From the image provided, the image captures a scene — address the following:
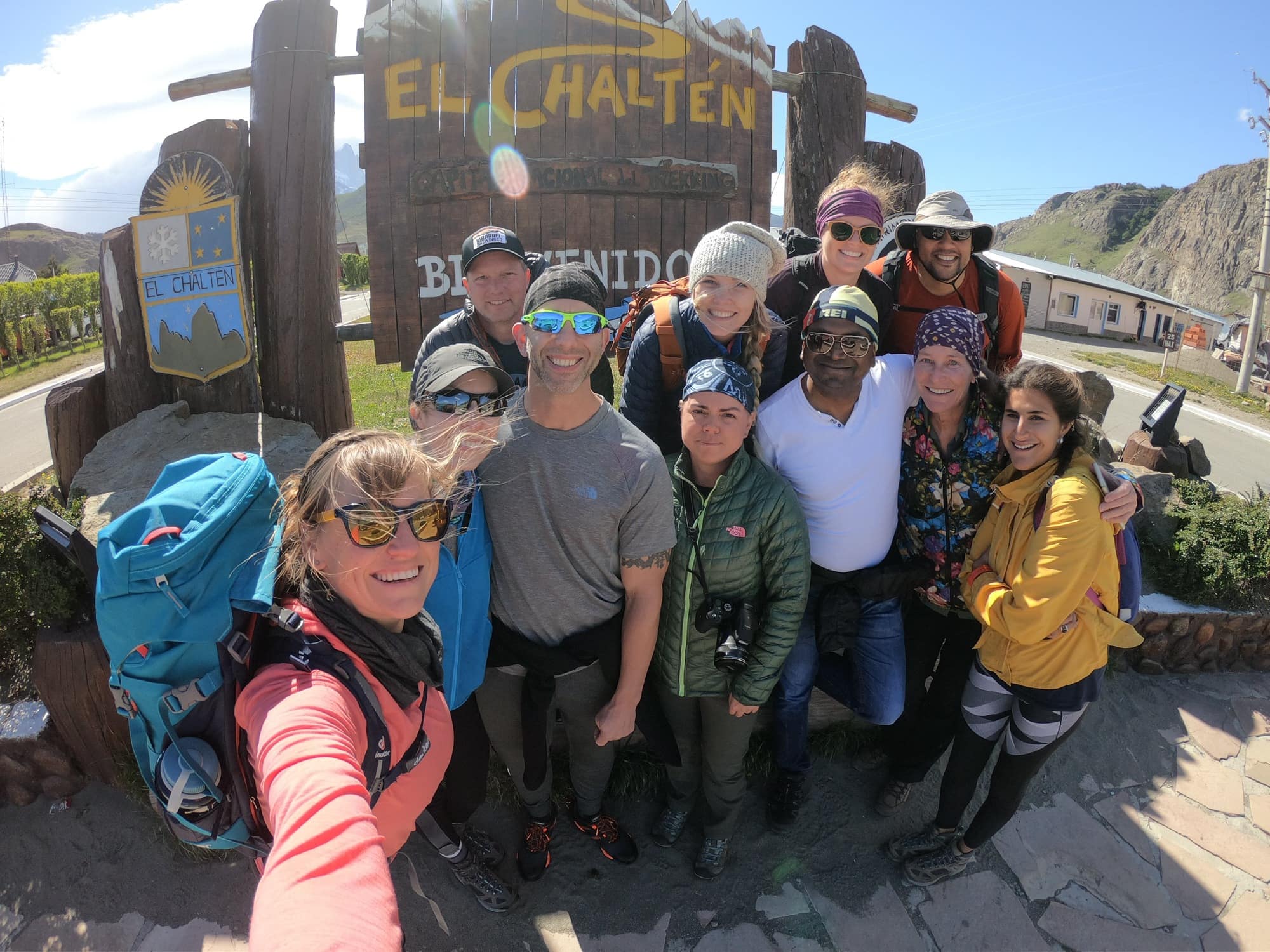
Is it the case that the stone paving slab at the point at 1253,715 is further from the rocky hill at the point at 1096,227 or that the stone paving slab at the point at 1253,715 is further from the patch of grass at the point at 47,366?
the rocky hill at the point at 1096,227

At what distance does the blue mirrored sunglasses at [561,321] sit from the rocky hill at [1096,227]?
131m

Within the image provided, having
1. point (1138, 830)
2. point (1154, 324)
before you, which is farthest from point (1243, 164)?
point (1138, 830)

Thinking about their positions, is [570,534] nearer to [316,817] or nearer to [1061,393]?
[316,817]

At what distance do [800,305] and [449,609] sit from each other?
1884 mm

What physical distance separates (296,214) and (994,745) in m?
4.13

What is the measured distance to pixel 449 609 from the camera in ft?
6.31

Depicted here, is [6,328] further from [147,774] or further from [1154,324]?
[1154,324]

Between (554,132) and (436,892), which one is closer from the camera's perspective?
(436,892)

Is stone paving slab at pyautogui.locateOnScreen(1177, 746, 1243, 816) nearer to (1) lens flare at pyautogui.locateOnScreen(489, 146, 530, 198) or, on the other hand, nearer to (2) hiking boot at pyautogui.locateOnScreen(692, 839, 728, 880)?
(2) hiking boot at pyautogui.locateOnScreen(692, 839, 728, 880)

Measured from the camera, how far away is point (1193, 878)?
9.18ft

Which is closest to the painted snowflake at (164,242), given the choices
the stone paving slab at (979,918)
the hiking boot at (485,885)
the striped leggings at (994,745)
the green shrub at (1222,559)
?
the hiking boot at (485,885)

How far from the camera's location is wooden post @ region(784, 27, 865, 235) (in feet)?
12.8

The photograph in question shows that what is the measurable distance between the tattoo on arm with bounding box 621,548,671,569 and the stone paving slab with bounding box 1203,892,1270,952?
8.46ft

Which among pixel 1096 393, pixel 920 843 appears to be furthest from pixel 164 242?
pixel 1096 393
